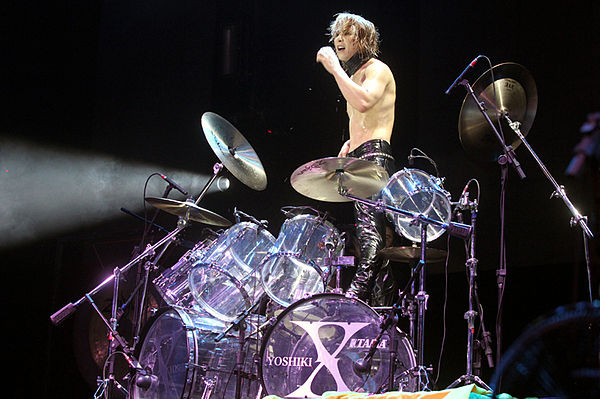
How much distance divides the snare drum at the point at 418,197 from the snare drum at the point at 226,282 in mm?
945

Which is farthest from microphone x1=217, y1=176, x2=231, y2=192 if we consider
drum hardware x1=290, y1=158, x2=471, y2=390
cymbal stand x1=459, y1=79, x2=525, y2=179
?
cymbal stand x1=459, y1=79, x2=525, y2=179

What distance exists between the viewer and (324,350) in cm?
381

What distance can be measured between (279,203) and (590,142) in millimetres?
4824

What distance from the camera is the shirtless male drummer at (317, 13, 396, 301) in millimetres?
4406

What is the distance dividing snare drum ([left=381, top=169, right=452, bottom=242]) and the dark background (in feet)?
3.05

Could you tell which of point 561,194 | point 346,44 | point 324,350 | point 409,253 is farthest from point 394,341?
point 346,44

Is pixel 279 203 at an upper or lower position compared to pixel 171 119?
lower

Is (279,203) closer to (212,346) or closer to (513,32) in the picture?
(212,346)

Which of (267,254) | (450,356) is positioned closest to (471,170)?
(450,356)

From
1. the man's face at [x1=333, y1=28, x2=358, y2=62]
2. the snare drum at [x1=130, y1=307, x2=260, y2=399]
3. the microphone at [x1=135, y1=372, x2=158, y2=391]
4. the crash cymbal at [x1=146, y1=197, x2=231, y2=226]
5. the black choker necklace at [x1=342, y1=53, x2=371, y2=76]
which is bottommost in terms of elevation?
the microphone at [x1=135, y1=372, x2=158, y2=391]

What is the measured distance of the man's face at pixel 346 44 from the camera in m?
5.05

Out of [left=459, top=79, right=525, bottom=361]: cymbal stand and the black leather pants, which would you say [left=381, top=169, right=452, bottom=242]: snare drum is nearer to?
the black leather pants

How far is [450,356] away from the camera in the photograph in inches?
199

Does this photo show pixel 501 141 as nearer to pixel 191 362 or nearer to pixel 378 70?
pixel 378 70
